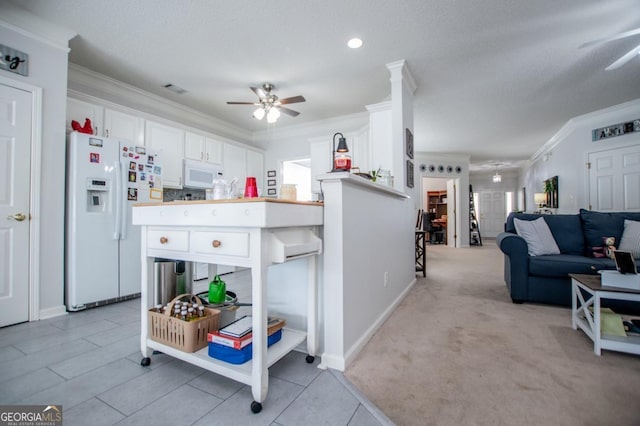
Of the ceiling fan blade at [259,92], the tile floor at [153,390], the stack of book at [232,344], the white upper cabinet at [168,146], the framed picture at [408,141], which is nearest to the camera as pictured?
the tile floor at [153,390]

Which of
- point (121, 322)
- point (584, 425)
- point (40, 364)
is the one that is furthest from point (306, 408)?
point (121, 322)

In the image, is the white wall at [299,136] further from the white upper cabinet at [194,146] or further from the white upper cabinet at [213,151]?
the white upper cabinet at [194,146]

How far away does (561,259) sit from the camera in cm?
277

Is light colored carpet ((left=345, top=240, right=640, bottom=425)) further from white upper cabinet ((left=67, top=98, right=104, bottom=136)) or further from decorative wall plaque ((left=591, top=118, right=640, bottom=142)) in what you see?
decorative wall plaque ((left=591, top=118, right=640, bottom=142))

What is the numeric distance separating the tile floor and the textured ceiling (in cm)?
263

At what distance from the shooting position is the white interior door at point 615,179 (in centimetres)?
450

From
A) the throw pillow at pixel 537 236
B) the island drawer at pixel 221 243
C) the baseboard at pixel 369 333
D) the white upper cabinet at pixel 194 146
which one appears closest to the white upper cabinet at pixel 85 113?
the white upper cabinet at pixel 194 146

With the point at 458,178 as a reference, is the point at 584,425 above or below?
below

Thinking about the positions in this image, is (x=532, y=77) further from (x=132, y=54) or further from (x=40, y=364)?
(x=40, y=364)

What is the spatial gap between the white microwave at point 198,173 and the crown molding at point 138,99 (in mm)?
875

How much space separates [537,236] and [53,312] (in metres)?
4.78

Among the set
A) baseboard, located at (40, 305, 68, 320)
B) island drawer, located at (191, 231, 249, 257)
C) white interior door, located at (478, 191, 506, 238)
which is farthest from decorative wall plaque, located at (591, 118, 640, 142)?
baseboard, located at (40, 305, 68, 320)

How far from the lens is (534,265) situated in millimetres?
2801

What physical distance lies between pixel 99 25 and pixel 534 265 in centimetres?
469
